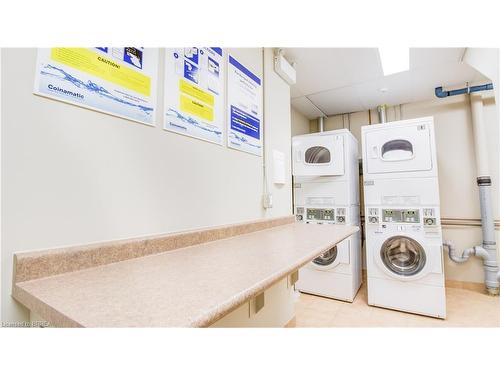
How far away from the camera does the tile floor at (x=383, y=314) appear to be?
2.41m

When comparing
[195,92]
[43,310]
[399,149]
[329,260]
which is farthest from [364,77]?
[43,310]

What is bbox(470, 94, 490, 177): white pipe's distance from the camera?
3.10 meters

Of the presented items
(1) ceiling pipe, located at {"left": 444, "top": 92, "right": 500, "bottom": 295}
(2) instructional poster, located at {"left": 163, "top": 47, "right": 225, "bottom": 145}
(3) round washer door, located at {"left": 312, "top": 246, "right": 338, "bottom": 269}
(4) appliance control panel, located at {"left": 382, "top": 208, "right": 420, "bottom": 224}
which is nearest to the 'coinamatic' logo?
(2) instructional poster, located at {"left": 163, "top": 47, "right": 225, "bottom": 145}

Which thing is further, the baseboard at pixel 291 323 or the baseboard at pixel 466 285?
the baseboard at pixel 466 285

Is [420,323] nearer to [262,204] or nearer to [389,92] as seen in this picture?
[262,204]

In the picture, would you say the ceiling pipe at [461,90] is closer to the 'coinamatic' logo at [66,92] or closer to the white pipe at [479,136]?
the white pipe at [479,136]

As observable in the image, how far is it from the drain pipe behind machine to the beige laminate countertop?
3.27 m

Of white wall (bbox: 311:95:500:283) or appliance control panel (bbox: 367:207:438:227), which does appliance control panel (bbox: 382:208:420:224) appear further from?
white wall (bbox: 311:95:500:283)

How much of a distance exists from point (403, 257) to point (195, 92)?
275 cm

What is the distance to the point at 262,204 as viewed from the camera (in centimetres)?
184

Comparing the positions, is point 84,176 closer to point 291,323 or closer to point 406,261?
point 291,323

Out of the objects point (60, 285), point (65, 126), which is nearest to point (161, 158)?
point (65, 126)

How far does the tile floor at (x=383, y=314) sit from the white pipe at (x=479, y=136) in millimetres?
1542

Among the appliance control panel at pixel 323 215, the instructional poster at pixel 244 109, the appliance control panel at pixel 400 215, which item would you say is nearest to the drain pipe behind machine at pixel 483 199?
the appliance control panel at pixel 400 215
